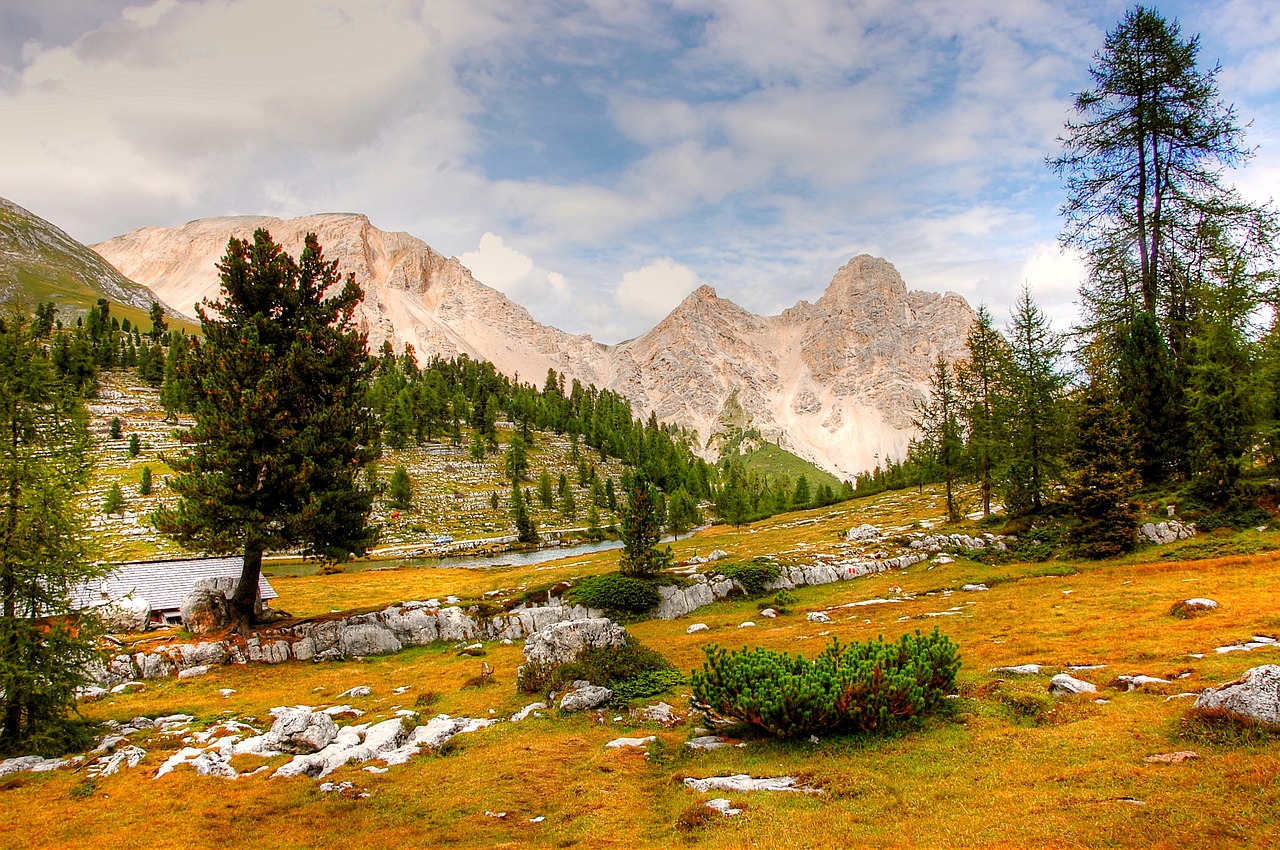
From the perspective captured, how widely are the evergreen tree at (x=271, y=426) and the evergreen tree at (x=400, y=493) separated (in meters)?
88.9

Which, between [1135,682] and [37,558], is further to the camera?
[37,558]

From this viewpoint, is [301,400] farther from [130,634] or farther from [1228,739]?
[1228,739]

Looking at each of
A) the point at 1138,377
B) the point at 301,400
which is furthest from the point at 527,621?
the point at 1138,377

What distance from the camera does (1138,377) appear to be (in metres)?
34.3

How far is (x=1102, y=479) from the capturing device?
97.2ft

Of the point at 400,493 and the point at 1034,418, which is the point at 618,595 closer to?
the point at 1034,418

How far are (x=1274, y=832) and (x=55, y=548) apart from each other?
25476 mm

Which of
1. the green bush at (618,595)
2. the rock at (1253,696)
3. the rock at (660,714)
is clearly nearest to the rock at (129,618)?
the green bush at (618,595)

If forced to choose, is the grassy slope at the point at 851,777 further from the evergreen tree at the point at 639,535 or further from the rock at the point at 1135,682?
the evergreen tree at the point at 639,535

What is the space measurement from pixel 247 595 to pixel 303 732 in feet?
57.0

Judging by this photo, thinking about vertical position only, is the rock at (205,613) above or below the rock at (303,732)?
above

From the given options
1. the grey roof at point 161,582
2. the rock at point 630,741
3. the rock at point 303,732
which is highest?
the grey roof at point 161,582

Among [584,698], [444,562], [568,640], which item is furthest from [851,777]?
[444,562]

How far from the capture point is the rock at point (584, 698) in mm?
17609
